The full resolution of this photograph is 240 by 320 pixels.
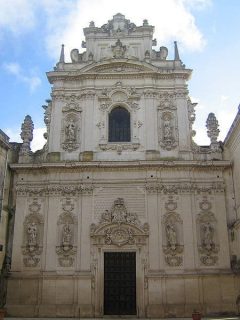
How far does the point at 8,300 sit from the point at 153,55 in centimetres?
1318

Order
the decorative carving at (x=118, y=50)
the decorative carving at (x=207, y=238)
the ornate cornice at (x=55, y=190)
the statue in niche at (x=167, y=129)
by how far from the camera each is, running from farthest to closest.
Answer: the decorative carving at (x=118, y=50), the statue in niche at (x=167, y=129), the ornate cornice at (x=55, y=190), the decorative carving at (x=207, y=238)

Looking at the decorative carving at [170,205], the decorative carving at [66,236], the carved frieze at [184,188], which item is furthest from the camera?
the carved frieze at [184,188]

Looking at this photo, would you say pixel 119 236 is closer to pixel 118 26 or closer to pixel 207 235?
pixel 207 235

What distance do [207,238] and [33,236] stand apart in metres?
7.40

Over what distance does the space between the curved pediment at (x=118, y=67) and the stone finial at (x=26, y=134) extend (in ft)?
11.7

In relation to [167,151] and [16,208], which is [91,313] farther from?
[167,151]

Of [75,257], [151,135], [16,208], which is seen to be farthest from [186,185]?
[16,208]

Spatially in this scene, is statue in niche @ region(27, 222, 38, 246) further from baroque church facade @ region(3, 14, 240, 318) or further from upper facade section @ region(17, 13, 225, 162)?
upper facade section @ region(17, 13, 225, 162)

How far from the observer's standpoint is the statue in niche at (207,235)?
1858 centimetres

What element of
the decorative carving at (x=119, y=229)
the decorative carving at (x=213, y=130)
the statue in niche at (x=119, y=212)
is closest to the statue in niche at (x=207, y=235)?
the decorative carving at (x=119, y=229)

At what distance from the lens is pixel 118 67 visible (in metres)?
21.5

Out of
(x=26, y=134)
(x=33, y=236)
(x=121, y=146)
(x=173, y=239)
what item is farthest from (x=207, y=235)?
(x=26, y=134)

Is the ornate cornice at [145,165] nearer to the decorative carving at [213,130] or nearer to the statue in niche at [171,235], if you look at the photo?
the decorative carving at [213,130]

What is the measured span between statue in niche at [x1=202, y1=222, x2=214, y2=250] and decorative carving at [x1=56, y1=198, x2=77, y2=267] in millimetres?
5473
